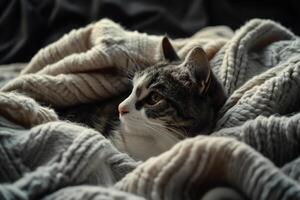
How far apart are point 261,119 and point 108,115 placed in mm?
419

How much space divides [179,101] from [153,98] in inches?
2.3

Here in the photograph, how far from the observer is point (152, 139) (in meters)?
1.05

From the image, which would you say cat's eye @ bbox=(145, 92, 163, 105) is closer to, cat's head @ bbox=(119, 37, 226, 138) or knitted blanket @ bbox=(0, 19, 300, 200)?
cat's head @ bbox=(119, 37, 226, 138)

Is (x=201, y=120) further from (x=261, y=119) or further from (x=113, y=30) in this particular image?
(x=113, y=30)

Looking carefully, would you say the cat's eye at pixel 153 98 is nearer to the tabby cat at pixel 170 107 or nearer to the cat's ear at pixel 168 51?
the tabby cat at pixel 170 107

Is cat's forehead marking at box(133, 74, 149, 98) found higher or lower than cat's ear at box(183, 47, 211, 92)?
lower

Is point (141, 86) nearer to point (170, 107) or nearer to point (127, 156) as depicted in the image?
point (170, 107)

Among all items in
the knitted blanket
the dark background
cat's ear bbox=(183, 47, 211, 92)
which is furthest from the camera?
the dark background

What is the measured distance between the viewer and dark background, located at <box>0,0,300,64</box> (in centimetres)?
167

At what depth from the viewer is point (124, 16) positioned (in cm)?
170

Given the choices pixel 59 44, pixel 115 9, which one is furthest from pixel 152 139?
pixel 115 9

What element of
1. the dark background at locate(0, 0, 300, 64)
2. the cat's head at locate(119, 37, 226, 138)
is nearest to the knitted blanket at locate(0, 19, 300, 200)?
the cat's head at locate(119, 37, 226, 138)

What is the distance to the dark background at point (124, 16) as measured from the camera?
5.47 ft

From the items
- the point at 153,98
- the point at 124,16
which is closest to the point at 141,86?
the point at 153,98
